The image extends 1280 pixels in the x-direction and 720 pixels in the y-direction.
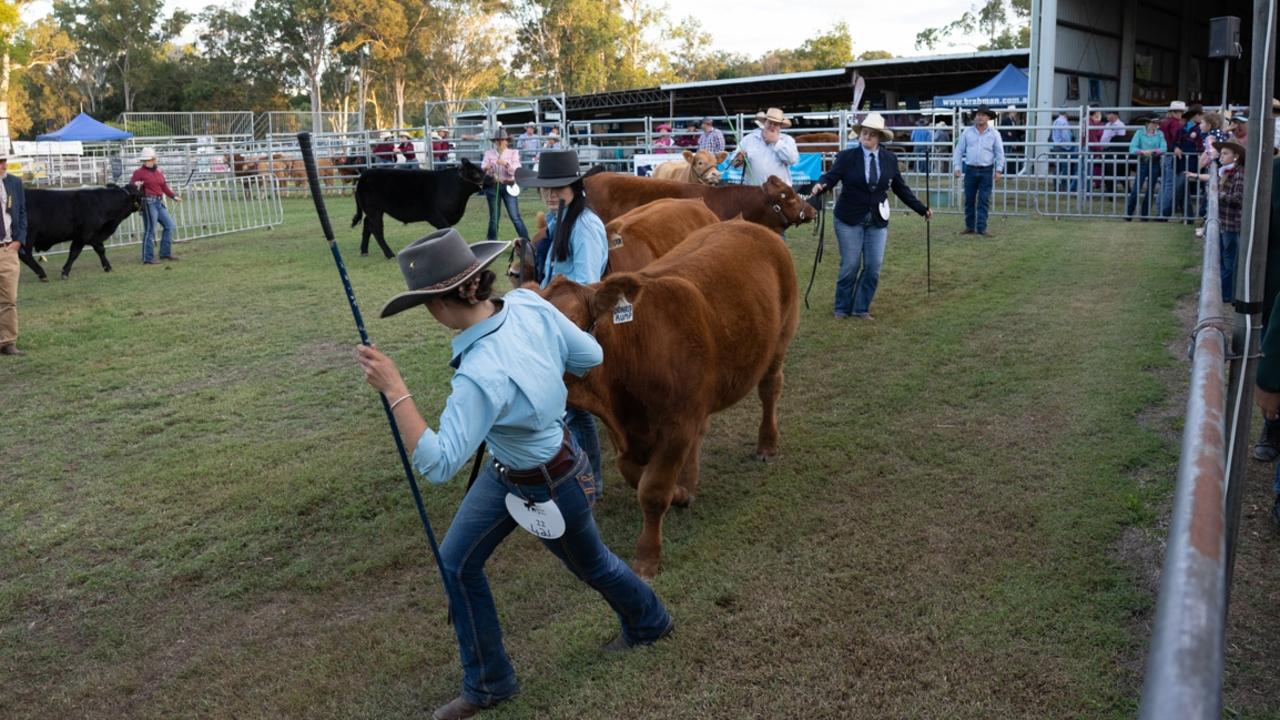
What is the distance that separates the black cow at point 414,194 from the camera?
16.0 m

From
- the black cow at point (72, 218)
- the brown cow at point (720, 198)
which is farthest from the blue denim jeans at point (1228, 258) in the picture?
the black cow at point (72, 218)

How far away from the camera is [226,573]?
16.6 feet

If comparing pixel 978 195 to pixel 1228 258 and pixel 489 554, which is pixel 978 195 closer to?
pixel 1228 258

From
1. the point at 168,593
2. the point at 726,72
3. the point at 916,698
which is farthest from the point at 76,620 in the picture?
the point at 726,72

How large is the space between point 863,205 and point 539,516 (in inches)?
274

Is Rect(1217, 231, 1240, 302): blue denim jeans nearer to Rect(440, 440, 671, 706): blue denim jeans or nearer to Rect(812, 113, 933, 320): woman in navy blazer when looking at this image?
Rect(812, 113, 933, 320): woman in navy blazer

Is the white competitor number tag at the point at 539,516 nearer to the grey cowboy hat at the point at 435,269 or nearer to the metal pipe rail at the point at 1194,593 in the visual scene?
the grey cowboy hat at the point at 435,269

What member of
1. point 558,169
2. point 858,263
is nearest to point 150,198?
point 858,263

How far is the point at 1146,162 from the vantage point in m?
16.9

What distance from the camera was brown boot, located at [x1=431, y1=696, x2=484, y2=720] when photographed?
364 cm

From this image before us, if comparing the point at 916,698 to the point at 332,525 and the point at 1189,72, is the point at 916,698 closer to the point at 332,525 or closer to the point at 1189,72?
the point at 332,525

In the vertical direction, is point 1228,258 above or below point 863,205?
below

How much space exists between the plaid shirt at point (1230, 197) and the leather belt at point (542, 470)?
622 centimetres

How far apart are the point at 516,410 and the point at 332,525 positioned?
278 centimetres
